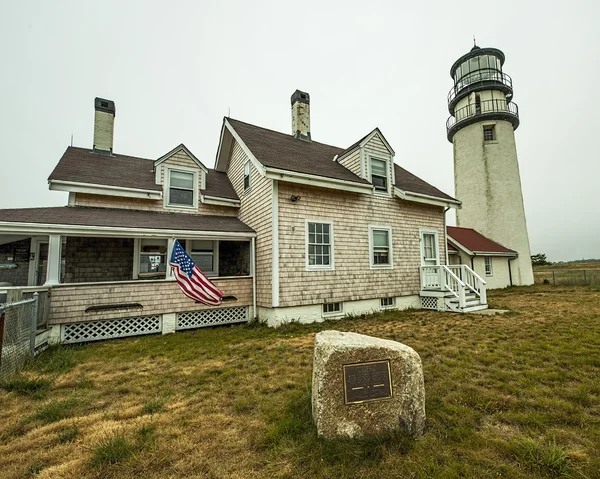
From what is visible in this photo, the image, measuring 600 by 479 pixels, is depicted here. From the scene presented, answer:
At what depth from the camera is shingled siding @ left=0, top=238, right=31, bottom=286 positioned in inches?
371

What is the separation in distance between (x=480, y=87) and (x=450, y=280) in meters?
16.6

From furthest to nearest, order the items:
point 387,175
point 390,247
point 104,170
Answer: point 387,175 < point 390,247 < point 104,170

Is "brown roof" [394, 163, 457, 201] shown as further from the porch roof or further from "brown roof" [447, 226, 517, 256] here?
the porch roof

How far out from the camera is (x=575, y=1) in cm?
1367

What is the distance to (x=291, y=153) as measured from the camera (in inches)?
A: 427

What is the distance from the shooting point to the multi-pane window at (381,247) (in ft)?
35.6

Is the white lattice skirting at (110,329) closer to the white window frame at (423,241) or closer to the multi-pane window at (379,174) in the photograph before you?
the multi-pane window at (379,174)

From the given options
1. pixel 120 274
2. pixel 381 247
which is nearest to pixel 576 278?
pixel 381 247

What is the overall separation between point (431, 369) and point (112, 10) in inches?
666

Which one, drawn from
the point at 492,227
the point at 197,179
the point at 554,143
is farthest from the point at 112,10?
the point at 554,143

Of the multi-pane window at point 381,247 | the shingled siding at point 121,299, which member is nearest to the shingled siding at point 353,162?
the multi-pane window at point 381,247

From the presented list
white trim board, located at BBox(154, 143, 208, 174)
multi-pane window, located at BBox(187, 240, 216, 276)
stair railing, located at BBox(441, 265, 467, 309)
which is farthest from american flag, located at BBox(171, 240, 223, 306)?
stair railing, located at BBox(441, 265, 467, 309)

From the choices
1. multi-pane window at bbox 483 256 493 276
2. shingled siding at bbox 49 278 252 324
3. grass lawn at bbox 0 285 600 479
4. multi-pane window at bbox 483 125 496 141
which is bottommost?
grass lawn at bbox 0 285 600 479

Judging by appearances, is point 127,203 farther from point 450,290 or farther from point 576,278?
point 576,278
